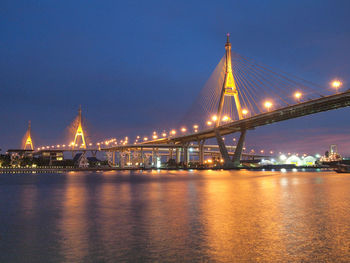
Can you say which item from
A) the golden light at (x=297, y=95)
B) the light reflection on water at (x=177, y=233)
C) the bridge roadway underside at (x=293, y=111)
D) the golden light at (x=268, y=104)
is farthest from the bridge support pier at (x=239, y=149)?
the light reflection on water at (x=177, y=233)

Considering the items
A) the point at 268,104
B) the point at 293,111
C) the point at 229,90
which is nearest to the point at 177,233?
the point at 293,111

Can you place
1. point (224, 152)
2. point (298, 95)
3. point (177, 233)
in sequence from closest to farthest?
point (177, 233) < point (298, 95) < point (224, 152)

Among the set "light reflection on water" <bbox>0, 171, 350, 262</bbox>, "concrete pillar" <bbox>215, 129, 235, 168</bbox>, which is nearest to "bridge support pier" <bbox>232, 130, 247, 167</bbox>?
"concrete pillar" <bbox>215, 129, 235, 168</bbox>

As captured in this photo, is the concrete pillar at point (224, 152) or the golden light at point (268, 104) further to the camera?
the concrete pillar at point (224, 152)

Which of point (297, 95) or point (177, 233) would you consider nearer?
point (177, 233)

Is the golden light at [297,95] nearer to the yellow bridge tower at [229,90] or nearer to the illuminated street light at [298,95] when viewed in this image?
the illuminated street light at [298,95]

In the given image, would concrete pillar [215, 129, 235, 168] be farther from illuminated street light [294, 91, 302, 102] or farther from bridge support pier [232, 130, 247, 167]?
illuminated street light [294, 91, 302, 102]

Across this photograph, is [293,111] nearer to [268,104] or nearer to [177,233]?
[268,104]

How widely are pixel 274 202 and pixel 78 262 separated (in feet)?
40.6

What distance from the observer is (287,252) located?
26.2 ft

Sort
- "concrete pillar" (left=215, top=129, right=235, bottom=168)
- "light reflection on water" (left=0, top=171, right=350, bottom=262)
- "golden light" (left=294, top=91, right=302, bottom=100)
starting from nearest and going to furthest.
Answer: "light reflection on water" (left=0, top=171, right=350, bottom=262)
"golden light" (left=294, top=91, right=302, bottom=100)
"concrete pillar" (left=215, top=129, right=235, bottom=168)

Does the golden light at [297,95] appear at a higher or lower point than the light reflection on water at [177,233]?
higher

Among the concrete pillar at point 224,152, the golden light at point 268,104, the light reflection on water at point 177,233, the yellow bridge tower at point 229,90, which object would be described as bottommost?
the light reflection on water at point 177,233

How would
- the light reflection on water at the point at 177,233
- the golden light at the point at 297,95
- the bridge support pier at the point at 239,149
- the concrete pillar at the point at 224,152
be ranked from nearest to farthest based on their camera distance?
the light reflection on water at the point at 177,233
the golden light at the point at 297,95
the bridge support pier at the point at 239,149
the concrete pillar at the point at 224,152
